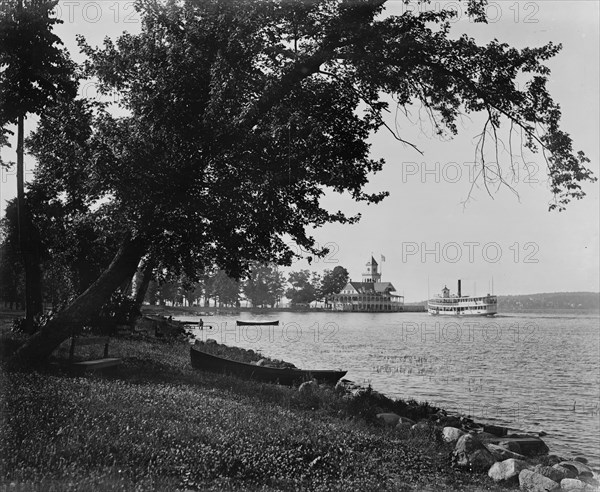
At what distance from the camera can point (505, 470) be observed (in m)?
11.5

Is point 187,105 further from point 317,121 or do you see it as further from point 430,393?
point 430,393

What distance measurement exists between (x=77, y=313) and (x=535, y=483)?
12823 mm

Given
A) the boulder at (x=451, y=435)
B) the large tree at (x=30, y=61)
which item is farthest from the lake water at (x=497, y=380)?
the large tree at (x=30, y=61)

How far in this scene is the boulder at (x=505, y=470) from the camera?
1125 centimetres

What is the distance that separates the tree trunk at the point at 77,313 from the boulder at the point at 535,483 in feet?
38.9

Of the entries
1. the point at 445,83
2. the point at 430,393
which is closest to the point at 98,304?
the point at 445,83

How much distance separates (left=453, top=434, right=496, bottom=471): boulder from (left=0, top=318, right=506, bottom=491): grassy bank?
0.41m

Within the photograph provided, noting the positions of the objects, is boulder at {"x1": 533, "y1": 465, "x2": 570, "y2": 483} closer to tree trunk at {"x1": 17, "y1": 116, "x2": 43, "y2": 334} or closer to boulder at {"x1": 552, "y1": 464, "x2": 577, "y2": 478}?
boulder at {"x1": 552, "y1": 464, "x2": 577, "y2": 478}

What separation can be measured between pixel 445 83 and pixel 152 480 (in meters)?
13.3

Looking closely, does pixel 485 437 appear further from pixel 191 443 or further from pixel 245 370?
pixel 191 443

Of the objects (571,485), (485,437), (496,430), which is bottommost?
(496,430)

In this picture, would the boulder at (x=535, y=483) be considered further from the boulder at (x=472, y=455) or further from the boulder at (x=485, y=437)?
the boulder at (x=485, y=437)

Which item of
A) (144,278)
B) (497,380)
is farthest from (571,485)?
(144,278)

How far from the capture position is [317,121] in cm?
1534
